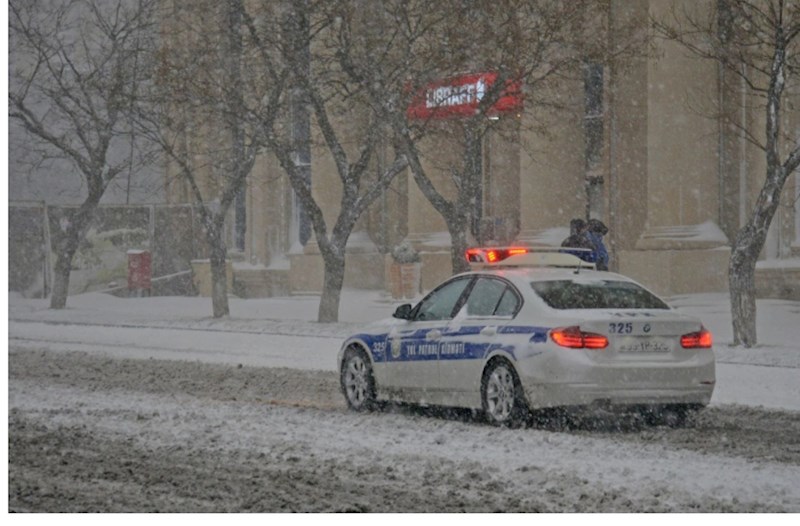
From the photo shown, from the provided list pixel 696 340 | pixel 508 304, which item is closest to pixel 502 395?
pixel 508 304

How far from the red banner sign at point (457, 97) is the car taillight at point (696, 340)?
37.2 ft

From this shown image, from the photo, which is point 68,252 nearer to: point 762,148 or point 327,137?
point 327,137

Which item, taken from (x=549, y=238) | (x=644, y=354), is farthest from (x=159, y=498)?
(x=549, y=238)

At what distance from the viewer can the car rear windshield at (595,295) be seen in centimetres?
1206

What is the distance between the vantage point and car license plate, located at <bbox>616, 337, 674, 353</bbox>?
11602 millimetres

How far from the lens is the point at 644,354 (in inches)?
459

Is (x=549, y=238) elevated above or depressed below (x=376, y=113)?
below

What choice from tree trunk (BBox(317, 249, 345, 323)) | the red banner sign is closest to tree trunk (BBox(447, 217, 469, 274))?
the red banner sign

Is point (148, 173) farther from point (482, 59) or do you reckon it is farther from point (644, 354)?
point (644, 354)

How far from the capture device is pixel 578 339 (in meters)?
11.6

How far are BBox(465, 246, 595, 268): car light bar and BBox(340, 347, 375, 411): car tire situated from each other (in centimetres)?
141

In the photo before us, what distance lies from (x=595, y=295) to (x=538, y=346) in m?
0.78

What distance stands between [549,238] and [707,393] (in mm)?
16895

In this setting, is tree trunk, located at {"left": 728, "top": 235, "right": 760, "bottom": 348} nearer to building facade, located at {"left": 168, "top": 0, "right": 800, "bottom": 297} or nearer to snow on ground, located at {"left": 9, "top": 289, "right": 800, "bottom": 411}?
snow on ground, located at {"left": 9, "top": 289, "right": 800, "bottom": 411}
